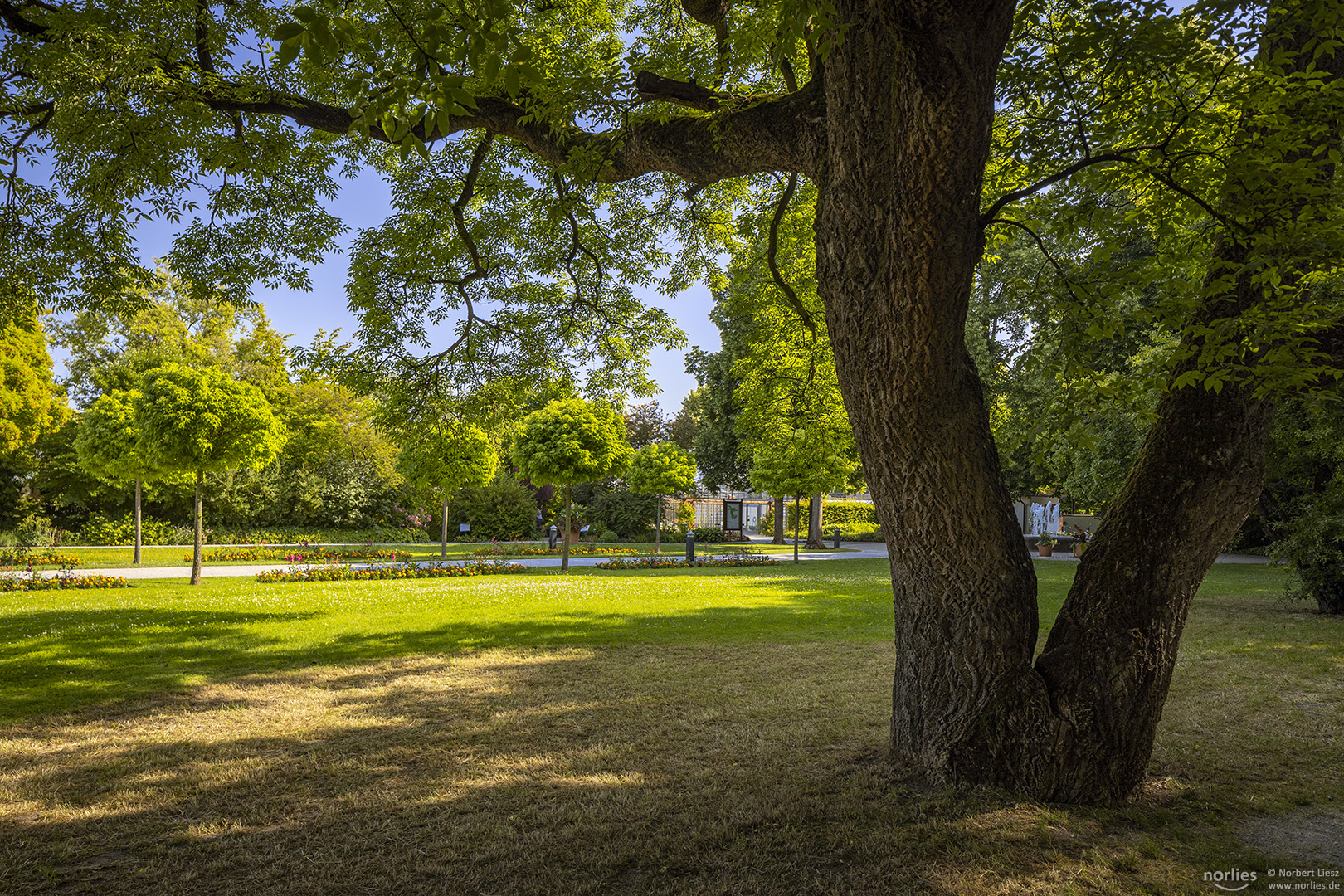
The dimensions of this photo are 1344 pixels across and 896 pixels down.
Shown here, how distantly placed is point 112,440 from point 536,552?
11.8 metres

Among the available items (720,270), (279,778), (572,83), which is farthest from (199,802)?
(720,270)

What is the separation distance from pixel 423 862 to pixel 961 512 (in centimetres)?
313

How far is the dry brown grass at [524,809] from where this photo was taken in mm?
3143

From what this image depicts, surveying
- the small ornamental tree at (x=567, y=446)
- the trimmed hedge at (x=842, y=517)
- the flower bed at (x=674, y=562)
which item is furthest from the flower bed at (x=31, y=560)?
the trimmed hedge at (x=842, y=517)

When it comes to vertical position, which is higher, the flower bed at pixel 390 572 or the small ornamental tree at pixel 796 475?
the small ornamental tree at pixel 796 475

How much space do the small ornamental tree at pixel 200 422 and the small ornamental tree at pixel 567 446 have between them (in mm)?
6377

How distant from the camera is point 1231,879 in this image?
3170 millimetres

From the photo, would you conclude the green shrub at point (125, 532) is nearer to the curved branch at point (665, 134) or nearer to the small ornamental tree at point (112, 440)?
the small ornamental tree at point (112, 440)

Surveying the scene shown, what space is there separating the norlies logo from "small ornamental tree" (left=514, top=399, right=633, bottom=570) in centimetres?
1527

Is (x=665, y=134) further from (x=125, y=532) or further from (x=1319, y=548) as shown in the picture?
(x=125, y=532)

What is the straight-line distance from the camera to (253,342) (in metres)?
29.6

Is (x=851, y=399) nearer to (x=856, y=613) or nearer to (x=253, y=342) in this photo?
(x=856, y=613)

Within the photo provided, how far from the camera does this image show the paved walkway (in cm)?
1478

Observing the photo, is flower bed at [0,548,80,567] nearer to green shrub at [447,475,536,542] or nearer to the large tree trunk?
green shrub at [447,475,536,542]
